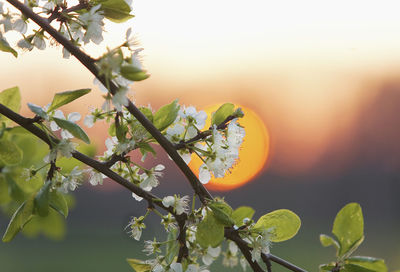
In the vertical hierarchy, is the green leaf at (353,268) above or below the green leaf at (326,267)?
below

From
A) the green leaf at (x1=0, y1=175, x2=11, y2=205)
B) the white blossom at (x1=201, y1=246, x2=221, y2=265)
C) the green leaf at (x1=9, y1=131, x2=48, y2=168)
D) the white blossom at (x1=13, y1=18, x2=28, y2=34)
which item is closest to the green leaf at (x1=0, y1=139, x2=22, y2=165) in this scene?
the green leaf at (x1=0, y1=175, x2=11, y2=205)

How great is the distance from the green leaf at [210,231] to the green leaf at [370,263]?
7.2 inches

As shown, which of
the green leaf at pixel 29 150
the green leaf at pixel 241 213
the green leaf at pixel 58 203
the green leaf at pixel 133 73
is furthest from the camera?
the green leaf at pixel 29 150

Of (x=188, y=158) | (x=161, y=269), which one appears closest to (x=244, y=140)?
(x=188, y=158)

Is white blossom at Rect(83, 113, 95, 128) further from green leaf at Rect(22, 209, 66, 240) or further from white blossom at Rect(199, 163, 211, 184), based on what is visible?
green leaf at Rect(22, 209, 66, 240)

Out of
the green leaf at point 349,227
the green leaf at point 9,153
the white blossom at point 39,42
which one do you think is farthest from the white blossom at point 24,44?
the green leaf at point 349,227

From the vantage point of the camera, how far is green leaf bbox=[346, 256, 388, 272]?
0.53 meters

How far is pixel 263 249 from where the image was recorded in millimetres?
487

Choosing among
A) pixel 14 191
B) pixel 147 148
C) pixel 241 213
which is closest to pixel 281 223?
pixel 241 213

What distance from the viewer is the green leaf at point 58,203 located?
18.2 inches

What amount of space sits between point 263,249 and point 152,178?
135mm

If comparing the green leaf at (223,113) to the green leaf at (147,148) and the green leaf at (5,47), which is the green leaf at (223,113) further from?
the green leaf at (5,47)

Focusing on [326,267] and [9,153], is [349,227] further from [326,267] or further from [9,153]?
[9,153]

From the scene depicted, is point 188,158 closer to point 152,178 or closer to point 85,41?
point 152,178
